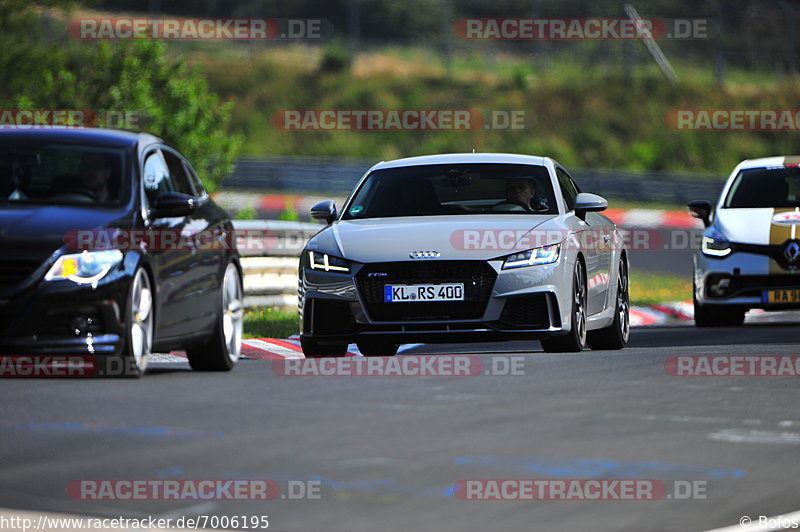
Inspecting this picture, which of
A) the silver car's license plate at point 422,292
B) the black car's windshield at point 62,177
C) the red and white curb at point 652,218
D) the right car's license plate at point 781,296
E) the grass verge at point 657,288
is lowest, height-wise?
the red and white curb at point 652,218

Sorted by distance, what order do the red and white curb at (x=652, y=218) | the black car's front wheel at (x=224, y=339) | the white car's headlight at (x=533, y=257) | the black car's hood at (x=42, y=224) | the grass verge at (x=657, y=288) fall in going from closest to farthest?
1. the black car's hood at (x=42, y=224)
2. the black car's front wheel at (x=224, y=339)
3. the white car's headlight at (x=533, y=257)
4. the grass verge at (x=657, y=288)
5. the red and white curb at (x=652, y=218)

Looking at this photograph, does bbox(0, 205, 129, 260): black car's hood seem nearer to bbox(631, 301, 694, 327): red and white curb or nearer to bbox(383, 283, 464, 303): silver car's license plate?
bbox(383, 283, 464, 303): silver car's license plate

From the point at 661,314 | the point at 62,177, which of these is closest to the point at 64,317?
the point at 62,177

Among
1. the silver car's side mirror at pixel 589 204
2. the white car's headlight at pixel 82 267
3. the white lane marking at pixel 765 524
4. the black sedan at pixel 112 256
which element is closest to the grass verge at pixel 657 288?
the silver car's side mirror at pixel 589 204

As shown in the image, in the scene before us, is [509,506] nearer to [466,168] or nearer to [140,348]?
[140,348]

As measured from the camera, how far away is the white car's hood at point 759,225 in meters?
16.4

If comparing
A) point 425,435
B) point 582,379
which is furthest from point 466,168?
point 425,435

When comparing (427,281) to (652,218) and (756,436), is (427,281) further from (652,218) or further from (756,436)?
(652,218)

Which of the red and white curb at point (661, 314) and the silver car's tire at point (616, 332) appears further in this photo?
the red and white curb at point (661, 314)

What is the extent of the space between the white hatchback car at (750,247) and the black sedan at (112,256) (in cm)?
618

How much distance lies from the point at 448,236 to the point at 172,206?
6.80ft

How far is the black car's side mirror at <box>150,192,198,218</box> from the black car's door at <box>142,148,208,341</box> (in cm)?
4

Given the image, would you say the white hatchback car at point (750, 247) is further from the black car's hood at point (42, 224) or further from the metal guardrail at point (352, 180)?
the metal guardrail at point (352, 180)

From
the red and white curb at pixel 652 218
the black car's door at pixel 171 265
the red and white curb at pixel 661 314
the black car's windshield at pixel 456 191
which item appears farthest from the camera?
the red and white curb at pixel 652 218
